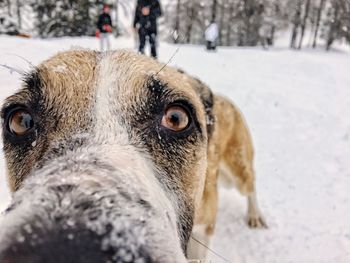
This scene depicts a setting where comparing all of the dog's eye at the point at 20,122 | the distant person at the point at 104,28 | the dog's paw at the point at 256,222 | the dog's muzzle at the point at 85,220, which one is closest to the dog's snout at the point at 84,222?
the dog's muzzle at the point at 85,220

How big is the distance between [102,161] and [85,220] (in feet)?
1.73

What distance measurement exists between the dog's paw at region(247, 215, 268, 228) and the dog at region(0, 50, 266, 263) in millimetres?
2052

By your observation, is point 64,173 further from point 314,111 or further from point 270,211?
point 314,111

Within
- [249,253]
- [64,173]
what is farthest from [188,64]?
[64,173]

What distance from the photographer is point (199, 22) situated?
5650 centimetres

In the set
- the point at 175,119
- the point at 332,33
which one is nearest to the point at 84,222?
the point at 175,119

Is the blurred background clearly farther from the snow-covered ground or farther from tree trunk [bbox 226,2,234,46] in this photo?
the snow-covered ground

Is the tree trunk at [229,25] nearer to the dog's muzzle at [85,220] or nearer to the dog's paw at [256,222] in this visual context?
the dog's paw at [256,222]

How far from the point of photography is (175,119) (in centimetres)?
267

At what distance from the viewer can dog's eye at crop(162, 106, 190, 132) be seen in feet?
8.70

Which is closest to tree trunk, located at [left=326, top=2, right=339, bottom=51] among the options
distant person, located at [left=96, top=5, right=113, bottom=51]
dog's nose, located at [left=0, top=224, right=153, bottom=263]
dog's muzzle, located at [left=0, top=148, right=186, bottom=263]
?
distant person, located at [left=96, top=5, right=113, bottom=51]

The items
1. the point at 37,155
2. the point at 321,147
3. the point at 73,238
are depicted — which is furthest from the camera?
the point at 321,147

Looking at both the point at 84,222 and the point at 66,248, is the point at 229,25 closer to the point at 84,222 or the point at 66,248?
the point at 84,222

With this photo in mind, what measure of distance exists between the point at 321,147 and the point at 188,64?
8810 millimetres
